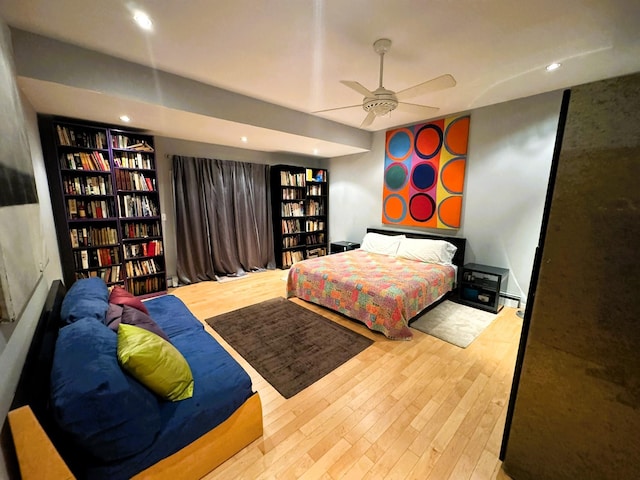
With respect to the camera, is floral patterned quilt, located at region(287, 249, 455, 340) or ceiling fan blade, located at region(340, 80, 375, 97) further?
floral patterned quilt, located at region(287, 249, 455, 340)

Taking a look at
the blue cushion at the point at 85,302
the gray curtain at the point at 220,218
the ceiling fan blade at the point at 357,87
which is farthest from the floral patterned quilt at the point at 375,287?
the blue cushion at the point at 85,302

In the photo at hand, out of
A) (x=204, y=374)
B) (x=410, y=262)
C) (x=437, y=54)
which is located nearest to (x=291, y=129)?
(x=437, y=54)

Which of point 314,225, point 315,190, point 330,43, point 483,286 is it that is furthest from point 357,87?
point 314,225

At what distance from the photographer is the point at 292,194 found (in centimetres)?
518

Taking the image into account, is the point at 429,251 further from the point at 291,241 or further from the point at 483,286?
the point at 291,241

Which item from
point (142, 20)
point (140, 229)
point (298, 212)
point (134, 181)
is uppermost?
point (142, 20)

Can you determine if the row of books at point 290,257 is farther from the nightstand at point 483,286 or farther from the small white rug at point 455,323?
the nightstand at point 483,286

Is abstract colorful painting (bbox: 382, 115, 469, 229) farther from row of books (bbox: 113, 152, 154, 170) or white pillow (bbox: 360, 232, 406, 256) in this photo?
row of books (bbox: 113, 152, 154, 170)

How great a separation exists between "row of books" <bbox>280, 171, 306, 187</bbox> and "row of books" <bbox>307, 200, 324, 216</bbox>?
1.48 feet

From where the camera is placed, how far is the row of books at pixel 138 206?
11.0 ft

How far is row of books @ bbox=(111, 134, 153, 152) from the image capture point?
3170 millimetres

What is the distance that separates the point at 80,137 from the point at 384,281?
382 centimetres

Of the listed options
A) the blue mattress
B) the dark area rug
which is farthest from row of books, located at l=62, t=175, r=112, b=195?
the blue mattress

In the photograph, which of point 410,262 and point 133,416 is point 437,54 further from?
point 133,416
